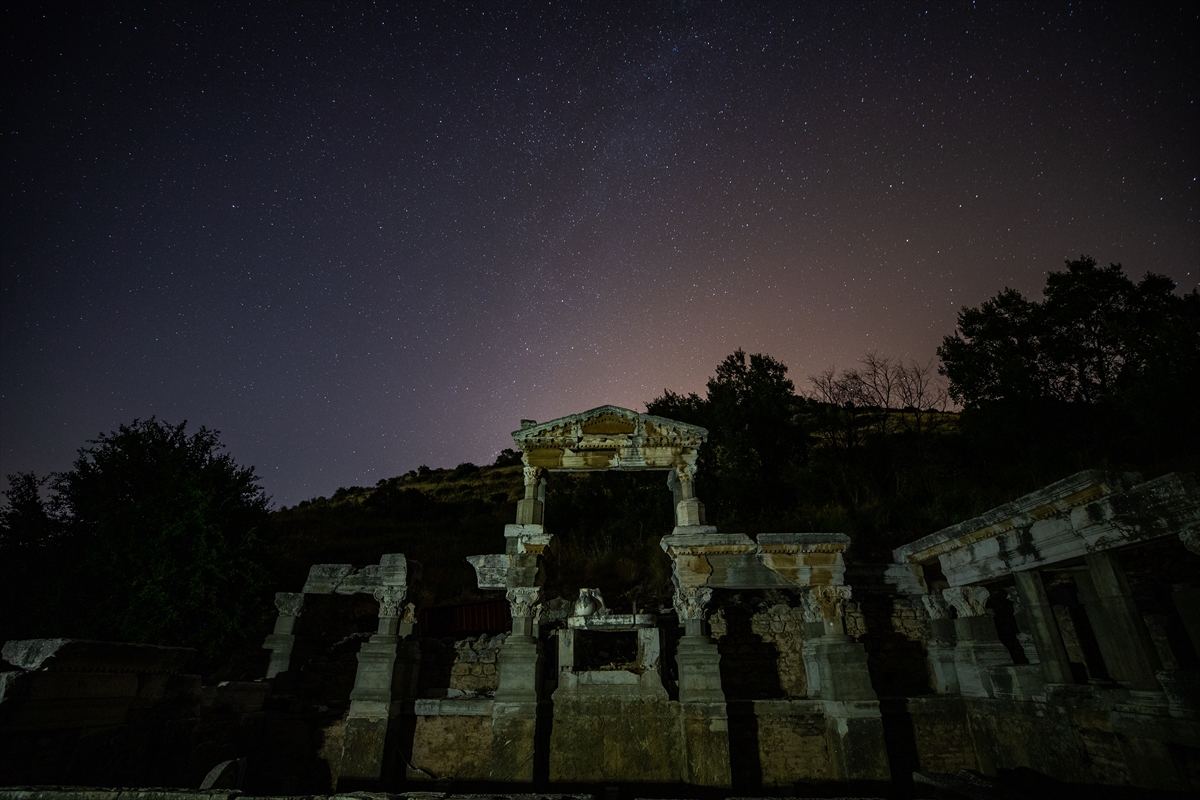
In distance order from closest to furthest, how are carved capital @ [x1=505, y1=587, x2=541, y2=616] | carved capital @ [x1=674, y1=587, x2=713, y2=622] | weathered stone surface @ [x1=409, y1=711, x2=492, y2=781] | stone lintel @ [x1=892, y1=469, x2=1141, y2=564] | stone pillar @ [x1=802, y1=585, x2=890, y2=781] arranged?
stone lintel @ [x1=892, y1=469, x2=1141, y2=564], stone pillar @ [x1=802, y1=585, x2=890, y2=781], weathered stone surface @ [x1=409, y1=711, x2=492, y2=781], carved capital @ [x1=674, y1=587, x2=713, y2=622], carved capital @ [x1=505, y1=587, x2=541, y2=616]

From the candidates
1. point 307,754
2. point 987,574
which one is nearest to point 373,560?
point 307,754

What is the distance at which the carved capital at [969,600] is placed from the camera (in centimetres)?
1141

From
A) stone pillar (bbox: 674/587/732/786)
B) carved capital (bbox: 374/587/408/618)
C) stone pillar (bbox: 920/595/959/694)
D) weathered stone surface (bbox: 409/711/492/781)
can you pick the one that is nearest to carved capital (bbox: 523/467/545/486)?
carved capital (bbox: 374/587/408/618)

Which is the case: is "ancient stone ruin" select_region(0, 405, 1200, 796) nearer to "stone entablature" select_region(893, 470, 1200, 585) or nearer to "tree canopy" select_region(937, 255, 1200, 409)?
"stone entablature" select_region(893, 470, 1200, 585)

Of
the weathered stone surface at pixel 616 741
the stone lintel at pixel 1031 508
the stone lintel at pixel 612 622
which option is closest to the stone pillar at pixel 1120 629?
the stone lintel at pixel 1031 508

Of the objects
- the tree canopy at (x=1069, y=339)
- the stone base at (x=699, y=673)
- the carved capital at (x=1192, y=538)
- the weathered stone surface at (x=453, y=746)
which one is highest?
the tree canopy at (x=1069, y=339)

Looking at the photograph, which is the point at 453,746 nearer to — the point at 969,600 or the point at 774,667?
the point at 774,667

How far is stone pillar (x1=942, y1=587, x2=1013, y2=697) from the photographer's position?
10.9 meters

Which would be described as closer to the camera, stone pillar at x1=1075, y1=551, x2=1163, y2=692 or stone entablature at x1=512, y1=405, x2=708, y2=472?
stone pillar at x1=1075, y1=551, x2=1163, y2=692

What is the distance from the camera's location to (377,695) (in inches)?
458

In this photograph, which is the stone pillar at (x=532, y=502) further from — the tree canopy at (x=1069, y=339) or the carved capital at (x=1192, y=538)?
the tree canopy at (x=1069, y=339)

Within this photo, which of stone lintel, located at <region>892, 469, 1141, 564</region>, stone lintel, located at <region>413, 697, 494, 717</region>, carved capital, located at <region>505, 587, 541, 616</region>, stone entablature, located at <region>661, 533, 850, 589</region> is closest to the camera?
stone lintel, located at <region>892, 469, 1141, 564</region>

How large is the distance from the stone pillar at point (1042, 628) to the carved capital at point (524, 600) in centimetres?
960

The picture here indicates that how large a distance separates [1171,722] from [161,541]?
2050 cm
